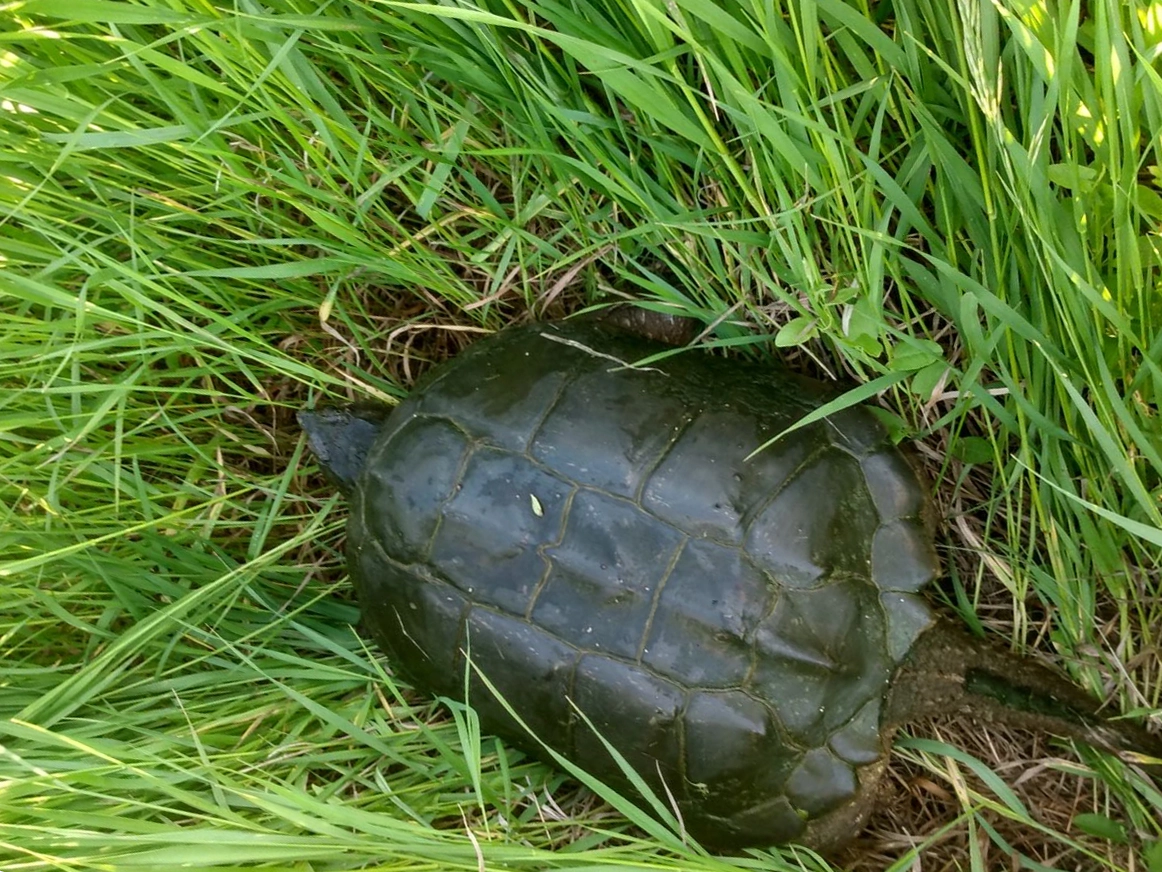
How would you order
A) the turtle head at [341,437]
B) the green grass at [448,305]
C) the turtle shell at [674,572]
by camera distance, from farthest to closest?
the turtle head at [341,437], the turtle shell at [674,572], the green grass at [448,305]

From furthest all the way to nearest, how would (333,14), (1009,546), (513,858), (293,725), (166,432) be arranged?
(166,432)
(293,725)
(1009,546)
(333,14)
(513,858)

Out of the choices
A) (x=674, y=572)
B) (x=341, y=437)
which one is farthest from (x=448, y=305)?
(x=674, y=572)

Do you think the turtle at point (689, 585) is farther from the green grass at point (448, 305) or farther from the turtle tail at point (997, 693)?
the green grass at point (448, 305)

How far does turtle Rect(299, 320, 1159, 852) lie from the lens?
1.45 metres

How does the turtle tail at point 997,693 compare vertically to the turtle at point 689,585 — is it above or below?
below

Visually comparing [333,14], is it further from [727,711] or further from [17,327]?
[727,711]

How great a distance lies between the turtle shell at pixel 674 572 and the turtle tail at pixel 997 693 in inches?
2.8

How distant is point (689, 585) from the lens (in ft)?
4.72

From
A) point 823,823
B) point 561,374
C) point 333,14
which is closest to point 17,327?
point 333,14

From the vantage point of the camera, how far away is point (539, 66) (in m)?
1.58

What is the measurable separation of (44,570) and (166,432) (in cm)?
38

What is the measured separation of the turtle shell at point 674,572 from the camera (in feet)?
4.75

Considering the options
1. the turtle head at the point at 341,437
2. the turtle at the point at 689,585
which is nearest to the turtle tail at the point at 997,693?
the turtle at the point at 689,585

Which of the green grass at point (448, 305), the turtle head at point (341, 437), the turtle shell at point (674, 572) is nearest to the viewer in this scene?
the green grass at point (448, 305)
